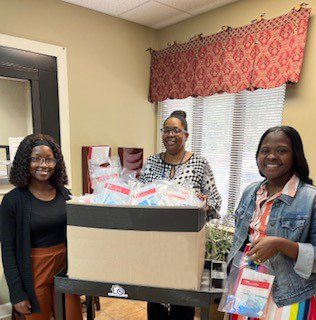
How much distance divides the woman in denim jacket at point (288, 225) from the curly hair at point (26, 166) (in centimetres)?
96

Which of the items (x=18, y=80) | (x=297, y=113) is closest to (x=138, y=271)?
(x=297, y=113)

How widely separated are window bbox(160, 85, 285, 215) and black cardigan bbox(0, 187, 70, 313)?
70.2 inches

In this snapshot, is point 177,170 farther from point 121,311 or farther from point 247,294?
point 121,311

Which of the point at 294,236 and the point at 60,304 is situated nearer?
the point at 60,304

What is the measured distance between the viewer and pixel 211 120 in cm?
268

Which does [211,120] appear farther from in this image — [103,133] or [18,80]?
[18,80]

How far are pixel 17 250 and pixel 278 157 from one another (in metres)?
1.20

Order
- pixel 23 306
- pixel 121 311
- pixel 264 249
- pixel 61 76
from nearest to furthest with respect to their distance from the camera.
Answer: pixel 264 249
pixel 23 306
pixel 121 311
pixel 61 76

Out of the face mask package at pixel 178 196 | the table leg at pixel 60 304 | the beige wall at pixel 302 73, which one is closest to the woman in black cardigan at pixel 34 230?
the table leg at pixel 60 304

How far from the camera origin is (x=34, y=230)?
129 centimetres

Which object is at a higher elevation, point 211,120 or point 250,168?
point 211,120

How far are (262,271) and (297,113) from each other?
1454mm

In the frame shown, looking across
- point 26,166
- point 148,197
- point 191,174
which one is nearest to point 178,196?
point 148,197

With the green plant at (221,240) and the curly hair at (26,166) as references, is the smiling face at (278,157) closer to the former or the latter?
the green plant at (221,240)
